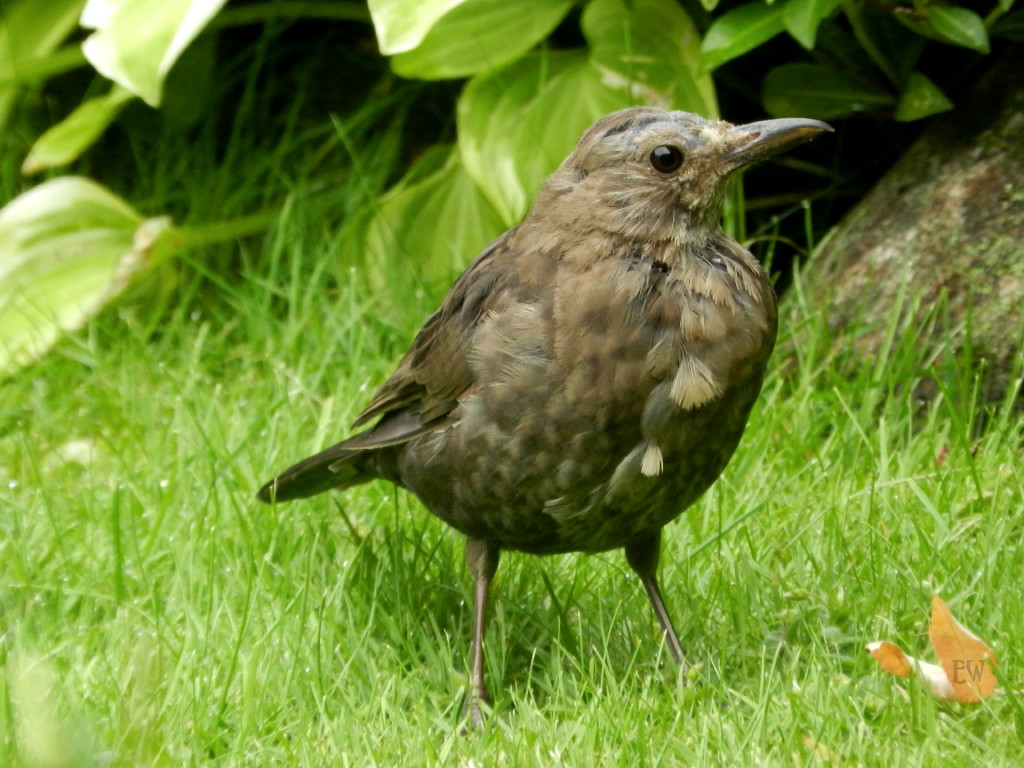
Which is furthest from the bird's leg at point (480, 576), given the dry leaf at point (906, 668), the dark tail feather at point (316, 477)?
the dry leaf at point (906, 668)

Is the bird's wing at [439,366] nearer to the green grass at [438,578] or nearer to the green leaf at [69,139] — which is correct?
the green grass at [438,578]

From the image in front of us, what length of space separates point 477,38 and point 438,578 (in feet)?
6.18

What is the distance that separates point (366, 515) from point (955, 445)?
1.58 meters

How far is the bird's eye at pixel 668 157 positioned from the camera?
270cm

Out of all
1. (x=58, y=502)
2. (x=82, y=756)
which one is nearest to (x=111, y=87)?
(x=58, y=502)

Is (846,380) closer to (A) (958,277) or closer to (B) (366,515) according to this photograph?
(A) (958,277)

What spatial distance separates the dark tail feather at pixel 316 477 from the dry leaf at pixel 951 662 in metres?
1.29

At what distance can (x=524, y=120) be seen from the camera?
4.33 metres

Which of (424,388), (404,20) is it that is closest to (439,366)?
(424,388)

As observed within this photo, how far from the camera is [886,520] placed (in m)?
3.30

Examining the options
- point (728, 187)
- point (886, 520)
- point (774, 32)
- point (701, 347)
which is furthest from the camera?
point (774, 32)

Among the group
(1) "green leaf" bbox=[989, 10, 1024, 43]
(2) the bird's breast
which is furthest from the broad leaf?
(1) "green leaf" bbox=[989, 10, 1024, 43]

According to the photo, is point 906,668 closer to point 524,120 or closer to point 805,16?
point 805,16

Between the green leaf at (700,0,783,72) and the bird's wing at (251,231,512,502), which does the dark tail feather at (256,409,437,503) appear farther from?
the green leaf at (700,0,783,72)
